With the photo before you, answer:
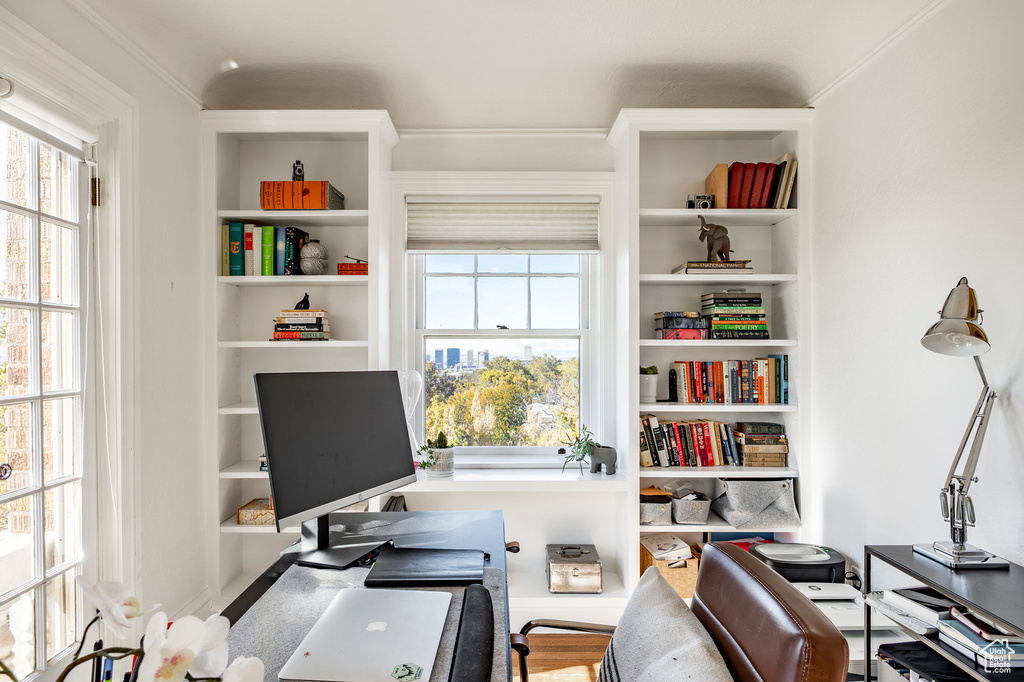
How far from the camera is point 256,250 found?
280 cm

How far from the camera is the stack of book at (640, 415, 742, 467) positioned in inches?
112

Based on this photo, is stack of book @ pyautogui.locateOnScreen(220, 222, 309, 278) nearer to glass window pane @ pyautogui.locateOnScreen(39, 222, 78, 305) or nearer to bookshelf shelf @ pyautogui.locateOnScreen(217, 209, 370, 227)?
bookshelf shelf @ pyautogui.locateOnScreen(217, 209, 370, 227)

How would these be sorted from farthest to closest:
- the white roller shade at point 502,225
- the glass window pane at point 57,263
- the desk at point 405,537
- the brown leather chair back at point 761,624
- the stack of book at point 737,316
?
the white roller shade at point 502,225
the stack of book at point 737,316
the glass window pane at point 57,263
the desk at point 405,537
the brown leather chair back at point 761,624

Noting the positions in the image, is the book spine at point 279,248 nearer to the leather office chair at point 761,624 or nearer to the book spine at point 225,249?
the book spine at point 225,249

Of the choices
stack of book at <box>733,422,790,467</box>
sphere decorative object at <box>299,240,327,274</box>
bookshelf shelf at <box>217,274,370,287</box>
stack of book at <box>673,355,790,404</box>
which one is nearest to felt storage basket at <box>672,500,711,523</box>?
stack of book at <box>733,422,790,467</box>

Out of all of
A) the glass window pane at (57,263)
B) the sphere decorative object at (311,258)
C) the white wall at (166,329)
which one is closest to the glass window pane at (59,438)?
the white wall at (166,329)

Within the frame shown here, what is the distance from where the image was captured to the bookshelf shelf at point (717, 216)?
9.09ft

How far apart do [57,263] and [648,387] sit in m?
2.38

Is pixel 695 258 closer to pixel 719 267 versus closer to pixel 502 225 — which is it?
pixel 719 267

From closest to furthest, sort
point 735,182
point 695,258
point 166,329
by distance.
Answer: point 166,329
point 735,182
point 695,258

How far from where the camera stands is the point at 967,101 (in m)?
1.86

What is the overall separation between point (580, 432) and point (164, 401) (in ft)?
6.29

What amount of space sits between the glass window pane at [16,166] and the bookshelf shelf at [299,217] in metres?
0.96

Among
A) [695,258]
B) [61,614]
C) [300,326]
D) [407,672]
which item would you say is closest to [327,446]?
[407,672]
